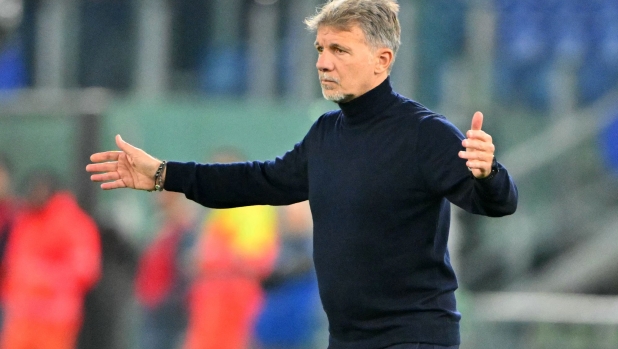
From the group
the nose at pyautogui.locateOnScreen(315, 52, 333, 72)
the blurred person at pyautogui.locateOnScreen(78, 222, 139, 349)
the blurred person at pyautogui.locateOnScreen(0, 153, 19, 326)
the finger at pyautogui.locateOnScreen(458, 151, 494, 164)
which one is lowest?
the blurred person at pyautogui.locateOnScreen(78, 222, 139, 349)

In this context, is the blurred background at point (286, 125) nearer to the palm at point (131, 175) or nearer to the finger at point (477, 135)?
the palm at point (131, 175)

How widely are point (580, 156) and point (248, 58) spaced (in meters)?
3.16

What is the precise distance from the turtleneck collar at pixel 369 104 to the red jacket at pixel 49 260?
5600mm

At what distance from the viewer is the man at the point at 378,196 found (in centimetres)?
382

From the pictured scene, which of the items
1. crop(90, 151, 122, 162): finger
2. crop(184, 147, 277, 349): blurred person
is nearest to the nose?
crop(90, 151, 122, 162): finger

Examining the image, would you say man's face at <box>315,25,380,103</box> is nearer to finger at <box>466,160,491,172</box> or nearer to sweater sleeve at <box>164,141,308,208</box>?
sweater sleeve at <box>164,141,308,208</box>

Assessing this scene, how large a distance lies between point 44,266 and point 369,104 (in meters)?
5.85

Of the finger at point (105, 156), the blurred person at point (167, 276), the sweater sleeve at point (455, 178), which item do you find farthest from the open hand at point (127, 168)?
the blurred person at point (167, 276)

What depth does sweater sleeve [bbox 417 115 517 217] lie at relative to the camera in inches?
141

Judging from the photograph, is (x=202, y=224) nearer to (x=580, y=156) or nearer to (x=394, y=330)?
(x=580, y=156)

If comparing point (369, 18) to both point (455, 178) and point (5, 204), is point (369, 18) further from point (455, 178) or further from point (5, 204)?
point (5, 204)

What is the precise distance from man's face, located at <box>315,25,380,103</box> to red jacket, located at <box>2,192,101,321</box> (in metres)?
5.60

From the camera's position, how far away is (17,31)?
37.8 feet

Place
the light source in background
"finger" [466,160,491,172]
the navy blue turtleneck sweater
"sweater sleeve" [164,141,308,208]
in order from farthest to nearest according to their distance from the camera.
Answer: the light source in background, "sweater sleeve" [164,141,308,208], the navy blue turtleneck sweater, "finger" [466,160,491,172]
